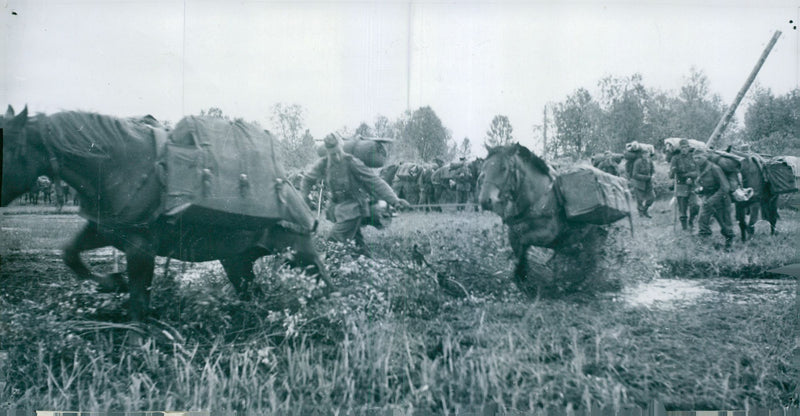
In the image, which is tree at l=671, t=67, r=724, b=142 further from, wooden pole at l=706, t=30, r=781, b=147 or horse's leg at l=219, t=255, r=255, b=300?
horse's leg at l=219, t=255, r=255, b=300

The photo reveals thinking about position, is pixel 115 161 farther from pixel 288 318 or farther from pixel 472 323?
pixel 472 323

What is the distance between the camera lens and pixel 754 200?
14.9 ft

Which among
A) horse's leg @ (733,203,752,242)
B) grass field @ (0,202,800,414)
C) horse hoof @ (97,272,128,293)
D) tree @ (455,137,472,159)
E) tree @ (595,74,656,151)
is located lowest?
grass field @ (0,202,800,414)

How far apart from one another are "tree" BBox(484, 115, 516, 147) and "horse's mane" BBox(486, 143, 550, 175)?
1.9 inches

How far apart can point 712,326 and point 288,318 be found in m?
3.04

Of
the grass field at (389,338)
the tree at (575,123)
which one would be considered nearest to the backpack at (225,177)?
the grass field at (389,338)

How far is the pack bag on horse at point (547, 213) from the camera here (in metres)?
3.75

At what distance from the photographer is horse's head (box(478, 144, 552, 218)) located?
3746mm

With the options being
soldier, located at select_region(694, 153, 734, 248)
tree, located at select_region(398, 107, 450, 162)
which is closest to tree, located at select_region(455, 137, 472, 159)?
tree, located at select_region(398, 107, 450, 162)

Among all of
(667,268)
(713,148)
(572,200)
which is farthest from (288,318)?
(713,148)

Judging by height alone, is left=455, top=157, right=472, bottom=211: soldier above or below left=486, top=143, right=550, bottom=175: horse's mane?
below

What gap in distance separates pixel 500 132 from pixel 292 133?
1517 mm

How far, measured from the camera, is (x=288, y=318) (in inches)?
134

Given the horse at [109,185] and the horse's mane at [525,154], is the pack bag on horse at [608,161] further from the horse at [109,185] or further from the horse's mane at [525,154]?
the horse at [109,185]
